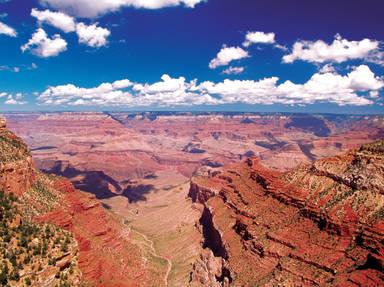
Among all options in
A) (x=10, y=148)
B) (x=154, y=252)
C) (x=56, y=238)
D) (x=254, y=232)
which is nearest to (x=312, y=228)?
(x=254, y=232)

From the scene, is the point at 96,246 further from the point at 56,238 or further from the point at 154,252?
the point at 154,252

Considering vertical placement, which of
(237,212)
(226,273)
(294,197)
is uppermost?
(294,197)

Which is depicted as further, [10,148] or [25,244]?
[10,148]

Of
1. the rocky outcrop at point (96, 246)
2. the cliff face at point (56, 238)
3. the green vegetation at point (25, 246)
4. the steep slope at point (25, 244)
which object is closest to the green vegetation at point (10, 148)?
the cliff face at point (56, 238)

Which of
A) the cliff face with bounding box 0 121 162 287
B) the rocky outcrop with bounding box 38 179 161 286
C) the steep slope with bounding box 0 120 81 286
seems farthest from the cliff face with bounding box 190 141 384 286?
the steep slope with bounding box 0 120 81 286

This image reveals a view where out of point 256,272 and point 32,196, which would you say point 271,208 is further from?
point 32,196

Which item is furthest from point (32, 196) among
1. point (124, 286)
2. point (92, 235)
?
point (124, 286)
